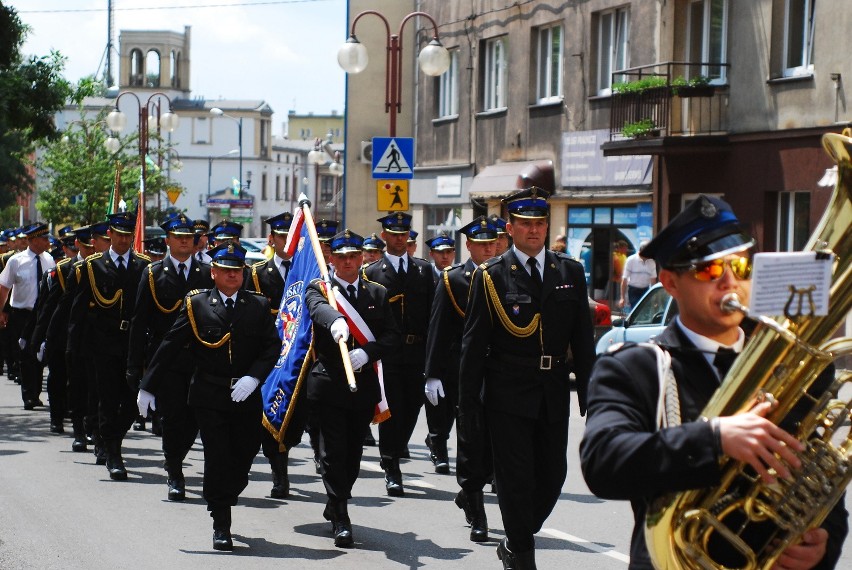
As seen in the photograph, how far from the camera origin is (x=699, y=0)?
24000 mm

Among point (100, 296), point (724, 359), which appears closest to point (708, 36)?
point (100, 296)

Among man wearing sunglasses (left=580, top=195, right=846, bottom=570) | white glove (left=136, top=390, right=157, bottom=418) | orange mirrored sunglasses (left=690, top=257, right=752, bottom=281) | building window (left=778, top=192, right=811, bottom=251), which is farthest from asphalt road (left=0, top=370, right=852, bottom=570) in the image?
building window (left=778, top=192, right=811, bottom=251)

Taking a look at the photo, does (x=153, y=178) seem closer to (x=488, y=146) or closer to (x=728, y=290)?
(x=488, y=146)

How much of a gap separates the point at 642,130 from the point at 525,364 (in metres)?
16.4

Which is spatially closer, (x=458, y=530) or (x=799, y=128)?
(x=458, y=530)

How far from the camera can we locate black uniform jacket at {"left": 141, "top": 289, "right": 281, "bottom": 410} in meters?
9.24

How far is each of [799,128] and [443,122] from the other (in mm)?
14421

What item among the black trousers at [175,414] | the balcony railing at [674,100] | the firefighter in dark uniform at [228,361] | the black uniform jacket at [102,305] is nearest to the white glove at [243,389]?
the firefighter in dark uniform at [228,361]

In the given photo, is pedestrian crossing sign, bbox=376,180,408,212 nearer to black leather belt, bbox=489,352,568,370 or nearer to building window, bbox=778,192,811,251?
building window, bbox=778,192,811,251

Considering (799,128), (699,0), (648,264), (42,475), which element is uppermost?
(699,0)

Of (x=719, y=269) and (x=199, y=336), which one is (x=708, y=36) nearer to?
(x=199, y=336)

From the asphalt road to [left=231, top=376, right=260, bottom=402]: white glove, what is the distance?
920mm

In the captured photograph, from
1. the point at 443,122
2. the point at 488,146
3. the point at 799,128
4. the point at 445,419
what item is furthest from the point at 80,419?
the point at 443,122

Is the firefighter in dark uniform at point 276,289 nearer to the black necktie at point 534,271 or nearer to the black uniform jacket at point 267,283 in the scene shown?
the black uniform jacket at point 267,283
